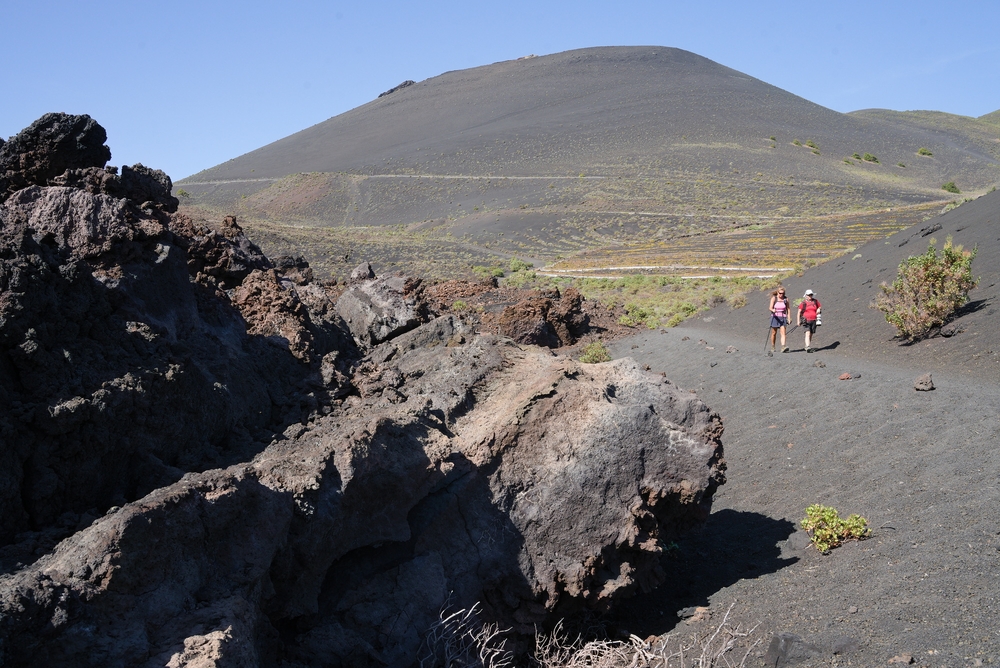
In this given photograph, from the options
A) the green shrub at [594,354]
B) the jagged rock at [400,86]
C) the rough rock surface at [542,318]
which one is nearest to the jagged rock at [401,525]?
the rough rock surface at [542,318]

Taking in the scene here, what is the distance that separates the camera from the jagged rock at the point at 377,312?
328 inches

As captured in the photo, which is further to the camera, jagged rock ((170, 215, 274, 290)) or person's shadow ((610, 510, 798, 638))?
jagged rock ((170, 215, 274, 290))

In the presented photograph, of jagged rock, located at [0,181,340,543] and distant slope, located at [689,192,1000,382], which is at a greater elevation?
jagged rock, located at [0,181,340,543]

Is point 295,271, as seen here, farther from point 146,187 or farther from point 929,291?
point 929,291

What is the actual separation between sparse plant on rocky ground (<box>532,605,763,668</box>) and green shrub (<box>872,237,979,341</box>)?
9492mm

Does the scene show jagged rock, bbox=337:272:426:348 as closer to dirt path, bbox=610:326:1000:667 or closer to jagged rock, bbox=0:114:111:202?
jagged rock, bbox=0:114:111:202

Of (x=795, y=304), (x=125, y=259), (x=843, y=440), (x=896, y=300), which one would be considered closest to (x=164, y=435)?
(x=125, y=259)

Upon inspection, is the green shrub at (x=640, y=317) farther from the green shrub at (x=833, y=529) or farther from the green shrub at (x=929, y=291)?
the green shrub at (x=833, y=529)

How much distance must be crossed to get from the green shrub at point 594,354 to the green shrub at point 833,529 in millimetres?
9173

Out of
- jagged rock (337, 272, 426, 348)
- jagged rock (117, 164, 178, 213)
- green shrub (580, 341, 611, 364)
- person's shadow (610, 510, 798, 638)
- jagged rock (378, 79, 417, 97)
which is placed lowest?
person's shadow (610, 510, 798, 638)

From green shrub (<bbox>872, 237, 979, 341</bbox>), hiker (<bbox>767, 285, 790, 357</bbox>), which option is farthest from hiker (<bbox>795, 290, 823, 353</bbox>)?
green shrub (<bbox>872, 237, 979, 341</bbox>)

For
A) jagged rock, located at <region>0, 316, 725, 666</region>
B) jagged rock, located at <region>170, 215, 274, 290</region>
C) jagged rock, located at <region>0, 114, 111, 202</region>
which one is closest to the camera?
jagged rock, located at <region>0, 316, 725, 666</region>

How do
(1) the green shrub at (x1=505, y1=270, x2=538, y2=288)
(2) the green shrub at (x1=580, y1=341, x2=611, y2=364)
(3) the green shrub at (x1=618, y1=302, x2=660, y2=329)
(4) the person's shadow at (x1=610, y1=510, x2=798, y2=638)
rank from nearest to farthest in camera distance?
(4) the person's shadow at (x1=610, y1=510, x2=798, y2=638) → (2) the green shrub at (x1=580, y1=341, x2=611, y2=364) → (3) the green shrub at (x1=618, y1=302, x2=660, y2=329) → (1) the green shrub at (x1=505, y1=270, x2=538, y2=288)

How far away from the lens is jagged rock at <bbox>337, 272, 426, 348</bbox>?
A: 8344mm
